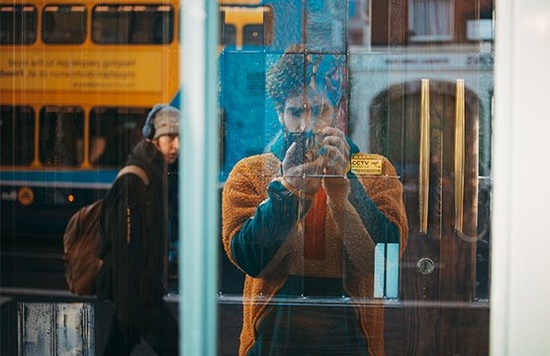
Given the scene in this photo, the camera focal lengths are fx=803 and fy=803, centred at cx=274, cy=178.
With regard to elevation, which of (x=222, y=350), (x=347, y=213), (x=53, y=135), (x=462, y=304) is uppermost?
(x=53, y=135)

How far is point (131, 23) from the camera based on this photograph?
9.34ft

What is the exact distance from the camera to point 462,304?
280 cm

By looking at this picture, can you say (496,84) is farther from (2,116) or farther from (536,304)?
(2,116)

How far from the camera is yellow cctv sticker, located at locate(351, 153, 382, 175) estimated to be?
9.09ft

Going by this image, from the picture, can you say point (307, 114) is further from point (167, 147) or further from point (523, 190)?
point (523, 190)

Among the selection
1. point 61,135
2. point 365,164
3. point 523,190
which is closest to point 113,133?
point 61,135

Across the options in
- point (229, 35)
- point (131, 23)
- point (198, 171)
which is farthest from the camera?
point (131, 23)

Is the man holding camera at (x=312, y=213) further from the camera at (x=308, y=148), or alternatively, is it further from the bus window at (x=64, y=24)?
the bus window at (x=64, y=24)

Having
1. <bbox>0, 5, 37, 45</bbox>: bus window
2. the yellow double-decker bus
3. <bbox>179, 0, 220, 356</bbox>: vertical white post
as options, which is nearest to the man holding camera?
the yellow double-decker bus

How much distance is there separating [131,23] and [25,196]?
28.2 inches

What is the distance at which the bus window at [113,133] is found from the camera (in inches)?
111

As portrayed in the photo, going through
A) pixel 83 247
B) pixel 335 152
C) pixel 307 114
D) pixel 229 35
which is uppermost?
pixel 229 35

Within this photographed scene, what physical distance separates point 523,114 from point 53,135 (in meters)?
1.60

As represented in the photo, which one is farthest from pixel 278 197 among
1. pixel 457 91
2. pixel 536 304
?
pixel 536 304
